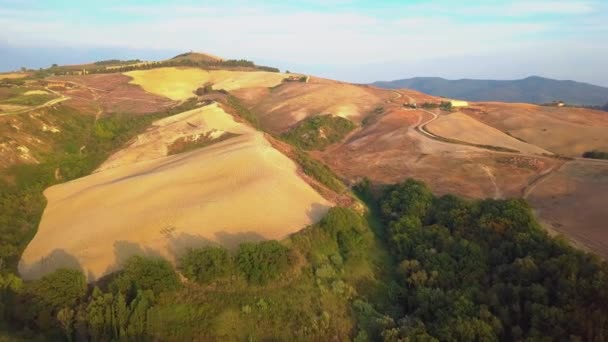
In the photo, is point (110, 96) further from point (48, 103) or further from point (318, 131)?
point (318, 131)

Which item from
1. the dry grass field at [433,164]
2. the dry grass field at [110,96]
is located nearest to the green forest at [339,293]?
the dry grass field at [433,164]

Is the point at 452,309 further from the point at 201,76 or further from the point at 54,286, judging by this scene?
the point at 201,76

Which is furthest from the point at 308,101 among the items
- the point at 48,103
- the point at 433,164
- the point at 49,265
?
the point at 49,265

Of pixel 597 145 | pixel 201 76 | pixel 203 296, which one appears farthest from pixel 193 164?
pixel 201 76

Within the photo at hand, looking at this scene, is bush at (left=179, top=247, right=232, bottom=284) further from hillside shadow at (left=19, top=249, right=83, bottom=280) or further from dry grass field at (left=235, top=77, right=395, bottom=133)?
dry grass field at (left=235, top=77, right=395, bottom=133)

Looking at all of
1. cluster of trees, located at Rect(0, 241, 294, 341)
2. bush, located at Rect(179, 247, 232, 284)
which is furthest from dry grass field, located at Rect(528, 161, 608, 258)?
bush, located at Rect(179, 247, 232, 284)
